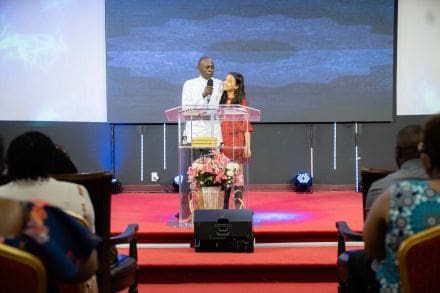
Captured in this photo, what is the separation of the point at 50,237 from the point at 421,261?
3.78 ft

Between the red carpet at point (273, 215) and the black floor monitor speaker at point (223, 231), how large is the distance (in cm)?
33

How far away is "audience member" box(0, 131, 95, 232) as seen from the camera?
2.26 m

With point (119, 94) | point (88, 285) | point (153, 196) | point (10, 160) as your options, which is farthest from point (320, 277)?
point (119, 94)

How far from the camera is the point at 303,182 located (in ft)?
26.3

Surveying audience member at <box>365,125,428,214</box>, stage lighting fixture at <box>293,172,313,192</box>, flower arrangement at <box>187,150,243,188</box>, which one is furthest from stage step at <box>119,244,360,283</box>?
stage lighting fixture at <box>293,172,313,192</box>

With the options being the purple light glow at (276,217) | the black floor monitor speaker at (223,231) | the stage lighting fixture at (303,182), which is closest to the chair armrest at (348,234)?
the black floor monitor speaker at (223,231)

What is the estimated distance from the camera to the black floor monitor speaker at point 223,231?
4.60 meters

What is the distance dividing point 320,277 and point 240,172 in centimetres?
125

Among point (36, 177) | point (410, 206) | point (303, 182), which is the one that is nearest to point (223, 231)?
point (36, 177)

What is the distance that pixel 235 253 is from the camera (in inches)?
183

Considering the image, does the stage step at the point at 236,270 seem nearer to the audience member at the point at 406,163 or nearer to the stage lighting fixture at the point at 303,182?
the audience member at the point at 406,163

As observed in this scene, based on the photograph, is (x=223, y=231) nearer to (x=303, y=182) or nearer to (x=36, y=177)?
(x=36, y=177)

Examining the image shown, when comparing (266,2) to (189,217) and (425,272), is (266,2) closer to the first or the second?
(189,217)

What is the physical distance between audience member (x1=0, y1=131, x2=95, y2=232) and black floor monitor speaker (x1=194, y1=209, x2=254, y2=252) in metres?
2.33
